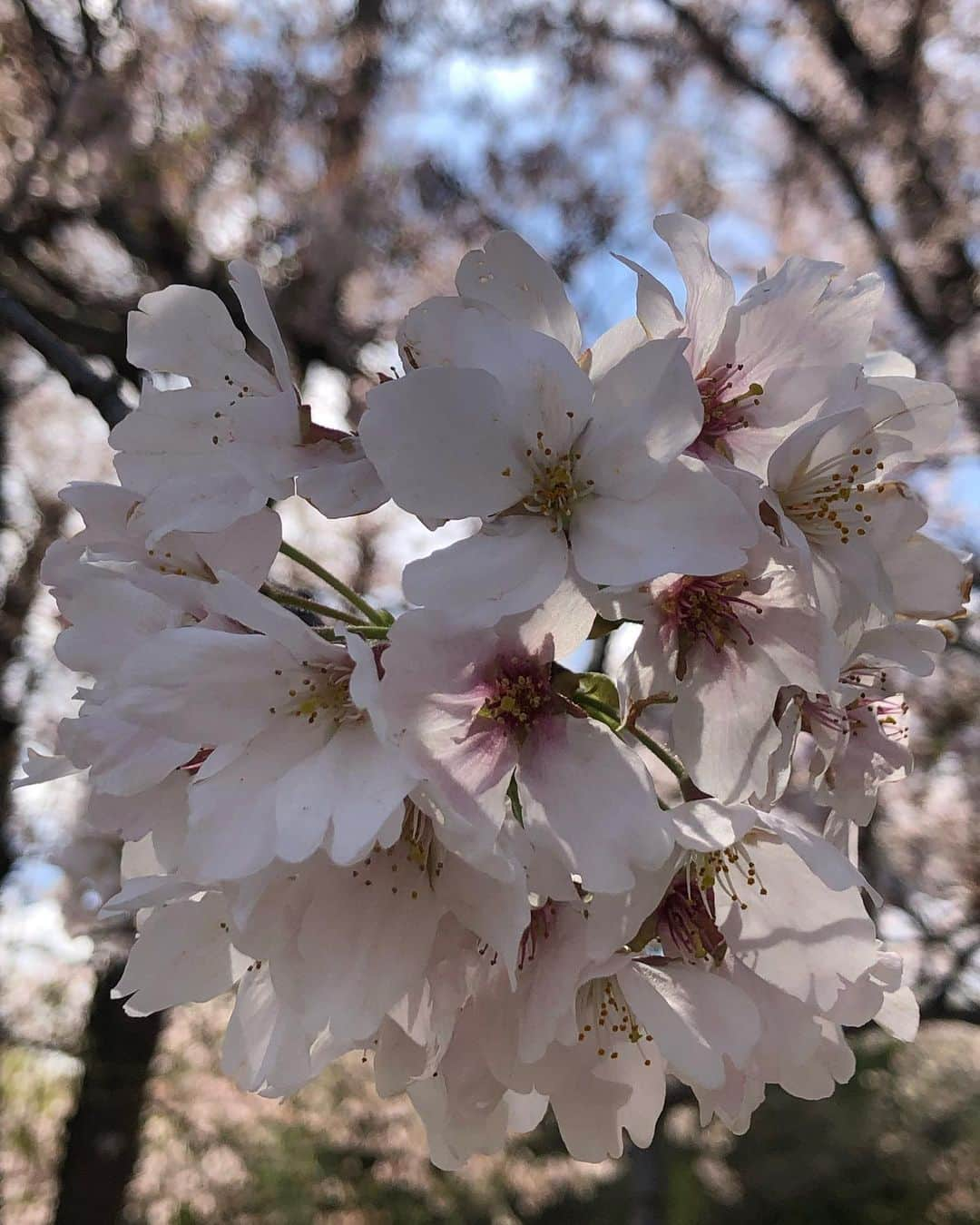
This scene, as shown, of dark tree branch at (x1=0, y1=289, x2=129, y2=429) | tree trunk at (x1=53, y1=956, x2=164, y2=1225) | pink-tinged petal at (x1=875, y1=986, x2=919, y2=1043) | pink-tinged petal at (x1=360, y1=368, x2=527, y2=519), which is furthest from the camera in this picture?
tree trunk at (x1=53, y1=956, x2=164, y2=1225)

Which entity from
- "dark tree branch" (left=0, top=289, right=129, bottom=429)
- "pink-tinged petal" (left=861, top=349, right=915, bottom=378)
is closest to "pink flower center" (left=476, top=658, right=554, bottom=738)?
"pink-tinged petal" (left=861, top=349, right=915, bottom=378)

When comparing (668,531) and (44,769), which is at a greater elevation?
(668,531)

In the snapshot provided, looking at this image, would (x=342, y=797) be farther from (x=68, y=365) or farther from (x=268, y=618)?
(x=68, y=365)

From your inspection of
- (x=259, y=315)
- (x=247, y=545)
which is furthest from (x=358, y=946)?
(x=259, y=315)

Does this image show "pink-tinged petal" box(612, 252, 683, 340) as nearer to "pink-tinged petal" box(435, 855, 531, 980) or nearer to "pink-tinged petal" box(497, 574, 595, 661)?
"pink-tinged petal" box(497, 574, 595, 661)

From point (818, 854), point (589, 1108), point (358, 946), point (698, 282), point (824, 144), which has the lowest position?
point (589, 1108)

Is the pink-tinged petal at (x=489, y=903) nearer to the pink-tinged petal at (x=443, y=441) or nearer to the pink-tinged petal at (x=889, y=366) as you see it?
the pink-tinged petal at (x=443, y=441)
